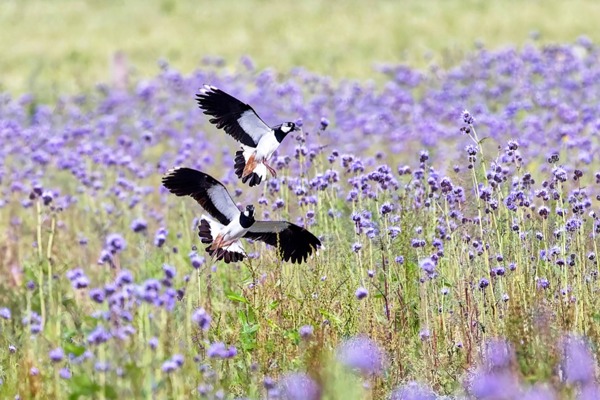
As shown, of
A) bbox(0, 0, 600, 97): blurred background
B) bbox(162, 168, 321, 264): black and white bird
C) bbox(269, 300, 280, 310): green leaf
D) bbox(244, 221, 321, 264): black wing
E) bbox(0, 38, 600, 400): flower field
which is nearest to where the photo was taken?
bbox(0, 38, 600, 400): flower field

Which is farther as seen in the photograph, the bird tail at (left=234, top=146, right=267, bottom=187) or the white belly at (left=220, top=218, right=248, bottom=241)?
the bird tail at (left=234, top=146, right=267, bottom=187)

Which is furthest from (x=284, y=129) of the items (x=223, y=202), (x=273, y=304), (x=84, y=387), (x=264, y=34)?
(x=264, y=34)

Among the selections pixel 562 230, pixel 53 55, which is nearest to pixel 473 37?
pixel 53 55

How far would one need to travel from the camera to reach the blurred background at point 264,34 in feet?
60.9

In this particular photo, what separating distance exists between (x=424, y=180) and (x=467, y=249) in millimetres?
999

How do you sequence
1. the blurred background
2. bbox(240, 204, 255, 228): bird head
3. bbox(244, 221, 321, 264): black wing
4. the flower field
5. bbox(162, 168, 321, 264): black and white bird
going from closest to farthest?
1. the flower field
2. bbox(240, 204, 255, 228): bird head
3. bbox(162, 168, 321, 264): black and white bird
4. bbox(244, 221, 321, 264): black wing
5. the blurred background

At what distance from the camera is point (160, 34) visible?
926 inches

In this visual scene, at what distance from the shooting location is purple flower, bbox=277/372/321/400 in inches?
130

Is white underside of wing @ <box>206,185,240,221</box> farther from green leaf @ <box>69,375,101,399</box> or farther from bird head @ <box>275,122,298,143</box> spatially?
green leaf @ <box>69,375,101,399</box>

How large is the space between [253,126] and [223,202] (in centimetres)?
41

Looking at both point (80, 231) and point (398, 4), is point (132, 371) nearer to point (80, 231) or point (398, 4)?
point (80, 231)

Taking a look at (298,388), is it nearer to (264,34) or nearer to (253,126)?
(253,126)

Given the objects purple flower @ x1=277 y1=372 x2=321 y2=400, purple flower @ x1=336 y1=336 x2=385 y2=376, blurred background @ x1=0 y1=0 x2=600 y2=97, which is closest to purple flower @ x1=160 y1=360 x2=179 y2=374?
purple flower @ x1=277 y1=372 x2=321 y2=400

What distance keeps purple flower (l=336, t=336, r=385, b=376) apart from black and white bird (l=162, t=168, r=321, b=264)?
50 cm
